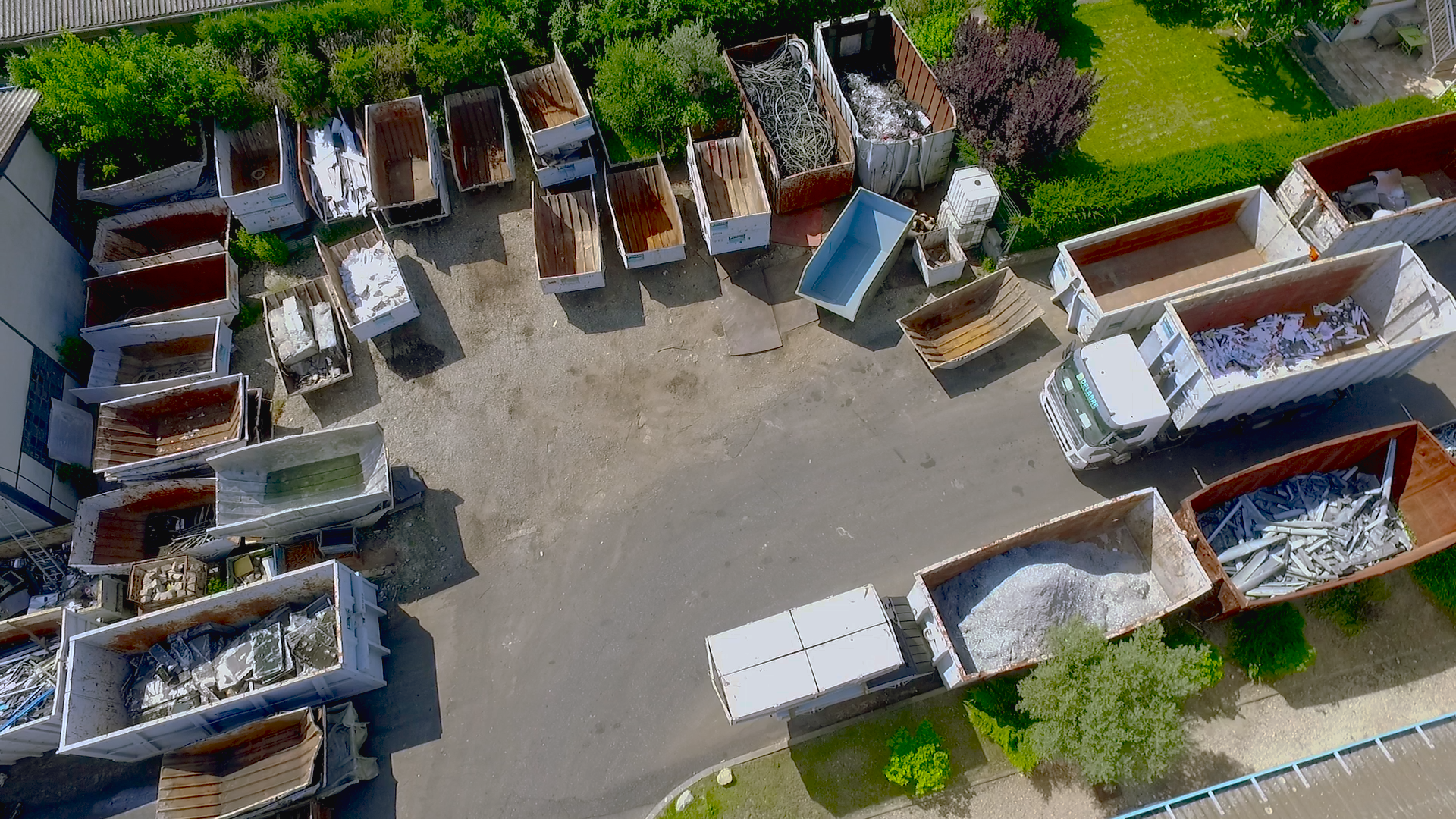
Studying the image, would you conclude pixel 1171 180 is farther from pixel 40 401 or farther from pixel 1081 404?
pixel 40 401

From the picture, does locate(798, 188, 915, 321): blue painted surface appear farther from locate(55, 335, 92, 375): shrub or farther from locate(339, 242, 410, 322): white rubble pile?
locate(55, 335, 92, 375): shrub

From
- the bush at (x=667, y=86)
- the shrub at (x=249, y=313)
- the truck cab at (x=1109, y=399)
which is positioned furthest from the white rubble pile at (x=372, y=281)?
the truck cab at (x=1109, y=399)

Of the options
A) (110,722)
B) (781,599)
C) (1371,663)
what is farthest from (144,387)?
(1371,663)

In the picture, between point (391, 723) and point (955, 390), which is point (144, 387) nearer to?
point (391, 723)

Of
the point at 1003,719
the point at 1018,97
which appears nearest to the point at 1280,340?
the point at 1018,97

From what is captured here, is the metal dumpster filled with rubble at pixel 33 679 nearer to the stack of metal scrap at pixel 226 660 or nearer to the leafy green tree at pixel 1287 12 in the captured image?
the stack of metal scrap at pixel 226 660


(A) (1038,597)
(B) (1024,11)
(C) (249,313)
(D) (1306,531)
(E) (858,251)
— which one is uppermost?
(B) (1024,11)
